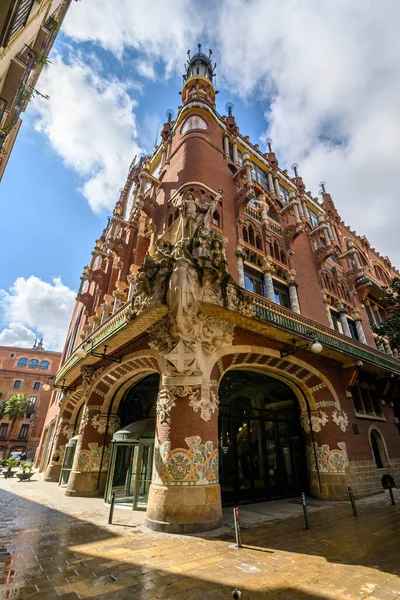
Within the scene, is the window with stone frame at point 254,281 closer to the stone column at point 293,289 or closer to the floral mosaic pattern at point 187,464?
the stone column at point 293,289

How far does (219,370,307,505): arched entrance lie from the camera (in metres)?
11.7

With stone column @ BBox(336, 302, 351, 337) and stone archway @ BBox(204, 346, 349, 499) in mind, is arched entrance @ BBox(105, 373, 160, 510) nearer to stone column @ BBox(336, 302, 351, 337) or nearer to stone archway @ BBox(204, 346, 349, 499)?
stone archway @ BBox(204, 346, 349, 499)

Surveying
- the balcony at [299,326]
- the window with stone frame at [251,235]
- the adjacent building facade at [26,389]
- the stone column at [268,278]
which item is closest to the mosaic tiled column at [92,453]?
the balcony at [299,326]

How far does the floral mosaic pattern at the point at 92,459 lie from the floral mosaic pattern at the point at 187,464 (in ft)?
22.5

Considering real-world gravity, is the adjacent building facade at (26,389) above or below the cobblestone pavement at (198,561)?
above

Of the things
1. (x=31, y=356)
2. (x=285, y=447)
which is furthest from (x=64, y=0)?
(x=31, y=356)

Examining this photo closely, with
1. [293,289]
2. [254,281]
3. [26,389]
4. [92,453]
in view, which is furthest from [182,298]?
[26,389]

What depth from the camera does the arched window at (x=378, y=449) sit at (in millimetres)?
14547

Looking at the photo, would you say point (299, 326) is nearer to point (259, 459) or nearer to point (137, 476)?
point (259, 459)

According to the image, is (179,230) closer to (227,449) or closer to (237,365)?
(237,365)

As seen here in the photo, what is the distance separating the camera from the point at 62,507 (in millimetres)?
10438

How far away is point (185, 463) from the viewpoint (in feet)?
26.4

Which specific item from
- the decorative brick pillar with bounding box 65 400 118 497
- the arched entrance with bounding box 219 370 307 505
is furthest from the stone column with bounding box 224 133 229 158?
the decorative brick pillar with bounding box 65 400 118 497

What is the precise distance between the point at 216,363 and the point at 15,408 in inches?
1853
